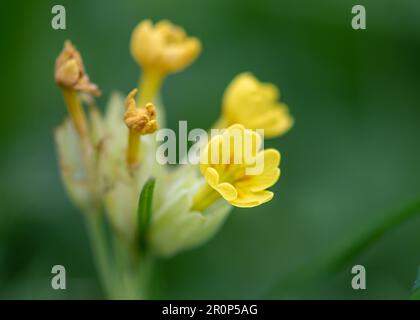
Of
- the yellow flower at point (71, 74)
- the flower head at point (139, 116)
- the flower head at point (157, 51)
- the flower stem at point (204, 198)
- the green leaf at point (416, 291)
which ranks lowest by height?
the green leaf at point (416, 291)

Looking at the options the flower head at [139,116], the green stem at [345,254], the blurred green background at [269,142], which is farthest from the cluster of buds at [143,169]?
the blurred green background at [269,142]

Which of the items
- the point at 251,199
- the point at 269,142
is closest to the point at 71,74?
the point at 251,199

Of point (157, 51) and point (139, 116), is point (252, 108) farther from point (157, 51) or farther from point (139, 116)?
point (139, 116)

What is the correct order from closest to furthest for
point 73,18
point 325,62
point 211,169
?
1. point 211,169
2. point 73,18
3. point 325,62

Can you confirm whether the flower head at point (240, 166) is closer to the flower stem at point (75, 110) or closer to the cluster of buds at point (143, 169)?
the cluster of buds at point (143, 169)

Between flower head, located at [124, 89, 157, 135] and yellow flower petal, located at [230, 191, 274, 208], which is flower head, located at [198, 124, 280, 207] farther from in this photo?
flower head, located at [124, 89, 157, 135]
